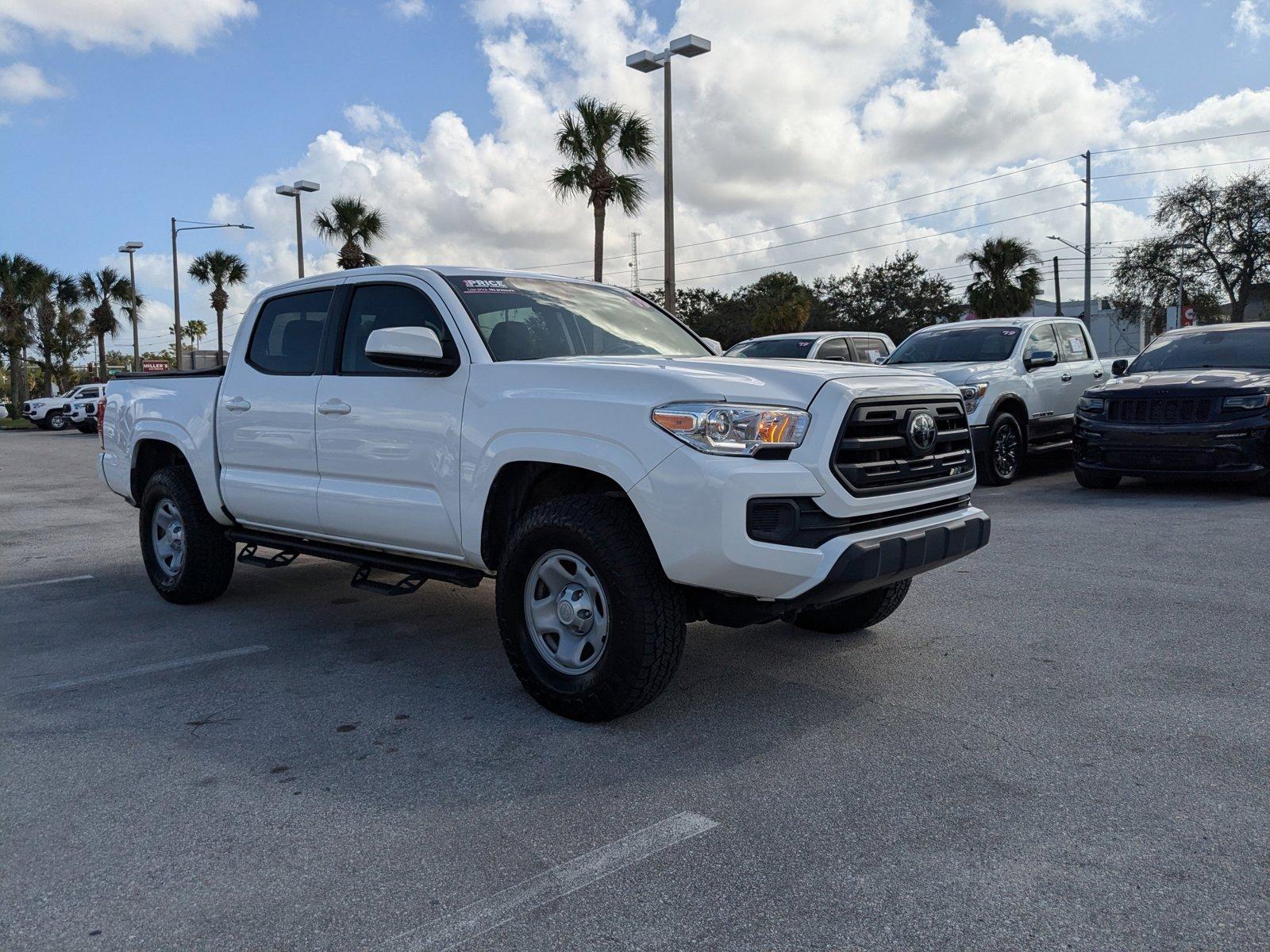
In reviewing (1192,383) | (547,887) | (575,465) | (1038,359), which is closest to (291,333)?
(575,465)

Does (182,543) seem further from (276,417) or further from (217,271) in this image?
(217,271)

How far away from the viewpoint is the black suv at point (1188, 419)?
31.3ft

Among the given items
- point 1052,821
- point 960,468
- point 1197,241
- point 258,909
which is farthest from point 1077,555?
point 1197,241

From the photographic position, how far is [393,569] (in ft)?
16.5

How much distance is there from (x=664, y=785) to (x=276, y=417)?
320 centimetres

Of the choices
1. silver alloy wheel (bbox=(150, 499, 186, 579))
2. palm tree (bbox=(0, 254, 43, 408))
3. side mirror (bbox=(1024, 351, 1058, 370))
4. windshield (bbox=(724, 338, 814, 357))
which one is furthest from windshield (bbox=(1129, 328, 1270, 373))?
palm tree (bbox=(0, 254, 43, 408))

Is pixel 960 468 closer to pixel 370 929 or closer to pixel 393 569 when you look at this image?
pixel 393 569

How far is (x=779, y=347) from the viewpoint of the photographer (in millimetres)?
13836

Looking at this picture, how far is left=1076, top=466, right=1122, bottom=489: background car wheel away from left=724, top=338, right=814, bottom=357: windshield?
12.8 feet

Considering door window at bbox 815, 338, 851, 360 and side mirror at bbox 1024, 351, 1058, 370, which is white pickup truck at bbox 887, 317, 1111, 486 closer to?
side mirror at bbox 1024, 351, 1058, 370

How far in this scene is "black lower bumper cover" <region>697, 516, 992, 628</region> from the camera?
3740 mm

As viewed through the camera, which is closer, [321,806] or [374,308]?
[321,806]

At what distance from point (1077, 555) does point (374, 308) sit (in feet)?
16.2

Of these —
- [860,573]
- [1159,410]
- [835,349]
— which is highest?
[835,349]
